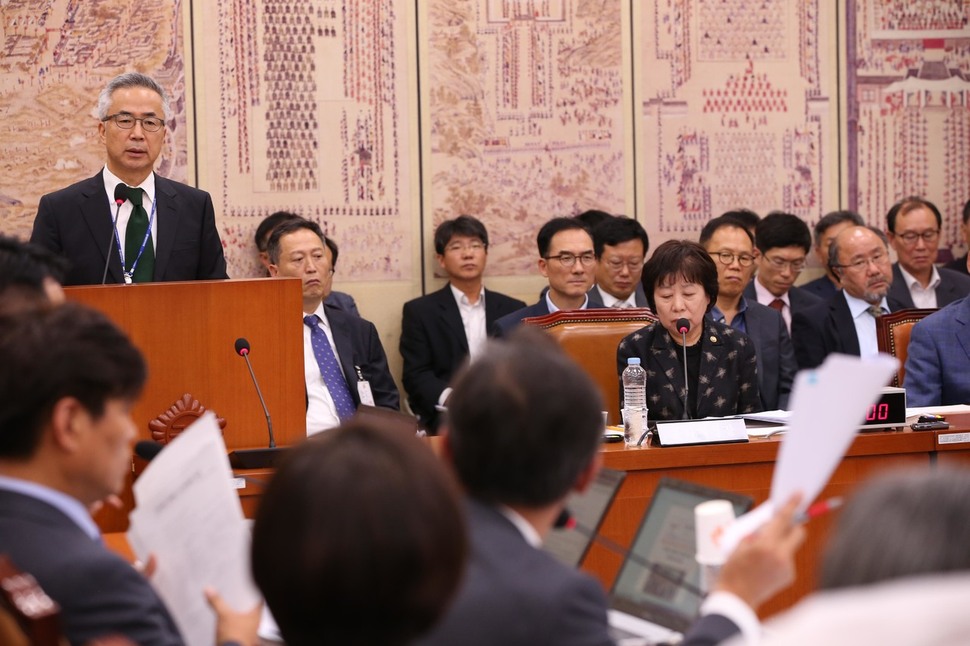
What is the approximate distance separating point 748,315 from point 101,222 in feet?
9.17

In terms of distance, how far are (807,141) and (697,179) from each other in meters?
0.68

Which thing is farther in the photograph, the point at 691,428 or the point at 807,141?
the point at 807,141

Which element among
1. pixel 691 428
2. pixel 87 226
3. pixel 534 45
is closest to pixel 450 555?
pixel 691 428

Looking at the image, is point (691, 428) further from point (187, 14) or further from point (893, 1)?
point (893, 1)

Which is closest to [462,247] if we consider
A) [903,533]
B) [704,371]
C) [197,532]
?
[704,371]

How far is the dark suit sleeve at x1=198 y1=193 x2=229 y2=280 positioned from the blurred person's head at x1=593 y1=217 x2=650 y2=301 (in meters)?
2.26

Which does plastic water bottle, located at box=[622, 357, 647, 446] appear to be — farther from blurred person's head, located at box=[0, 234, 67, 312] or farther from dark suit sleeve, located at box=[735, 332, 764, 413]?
blurred person's head, located at box=[0, 234, 67, 312]

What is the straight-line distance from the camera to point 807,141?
6.89m

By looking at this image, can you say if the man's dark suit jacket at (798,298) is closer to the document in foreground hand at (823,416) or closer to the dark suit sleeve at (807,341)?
the dark suit sleeve at (807,341)

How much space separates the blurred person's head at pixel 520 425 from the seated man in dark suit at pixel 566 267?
157 inches

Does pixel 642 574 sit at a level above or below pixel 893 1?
below

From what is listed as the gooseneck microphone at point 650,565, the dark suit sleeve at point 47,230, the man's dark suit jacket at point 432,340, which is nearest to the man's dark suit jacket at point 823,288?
the man's dark suit jacket at point 432,340

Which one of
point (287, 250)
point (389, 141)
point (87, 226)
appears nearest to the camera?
point (87, 226)

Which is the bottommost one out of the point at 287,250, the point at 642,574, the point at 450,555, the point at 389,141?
the point at 642,574
